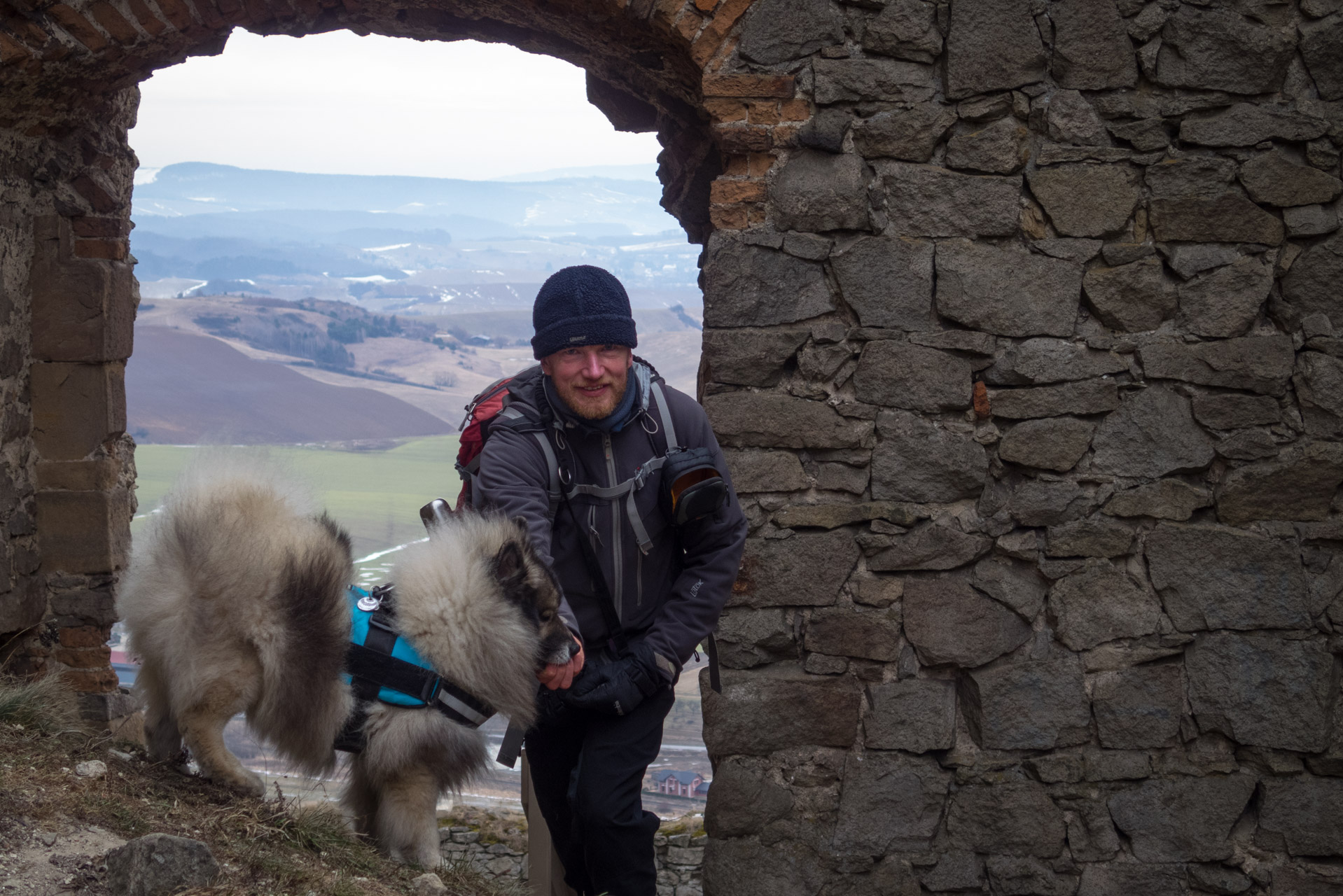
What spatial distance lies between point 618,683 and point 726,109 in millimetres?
1976

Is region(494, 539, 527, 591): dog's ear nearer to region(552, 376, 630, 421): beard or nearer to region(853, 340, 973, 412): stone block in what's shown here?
region(552, 376, 630, 421): beard

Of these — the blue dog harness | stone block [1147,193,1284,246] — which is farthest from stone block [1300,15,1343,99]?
the blue dog harness

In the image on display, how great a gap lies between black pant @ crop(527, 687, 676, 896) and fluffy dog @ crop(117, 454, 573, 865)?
0.20m

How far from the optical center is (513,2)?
371cm

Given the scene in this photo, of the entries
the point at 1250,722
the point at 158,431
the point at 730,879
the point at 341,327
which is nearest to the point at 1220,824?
the point at 1250,722

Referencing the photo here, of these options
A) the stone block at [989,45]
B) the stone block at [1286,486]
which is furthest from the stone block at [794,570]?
the stone block at [989,45]

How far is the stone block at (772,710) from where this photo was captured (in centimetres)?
371

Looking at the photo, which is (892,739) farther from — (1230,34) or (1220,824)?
(1230,34)

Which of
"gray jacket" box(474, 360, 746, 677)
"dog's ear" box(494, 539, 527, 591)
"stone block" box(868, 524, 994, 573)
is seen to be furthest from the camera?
"stone block" box(868, 524, 994, 573)

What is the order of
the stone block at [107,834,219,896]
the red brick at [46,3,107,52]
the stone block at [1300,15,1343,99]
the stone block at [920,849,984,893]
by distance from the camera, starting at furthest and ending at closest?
the stone block at [920,849,984,893]
the stone block at [1300,15,1343,99]
the red brick at [46,3,107,52]
the stone block at [107,834,219,896]

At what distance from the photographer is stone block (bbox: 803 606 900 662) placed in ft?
12.2

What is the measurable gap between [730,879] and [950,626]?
1208 mm

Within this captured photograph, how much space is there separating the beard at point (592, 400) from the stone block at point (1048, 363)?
157 cm

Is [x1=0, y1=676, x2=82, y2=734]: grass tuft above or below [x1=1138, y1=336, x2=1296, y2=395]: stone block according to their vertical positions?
below
